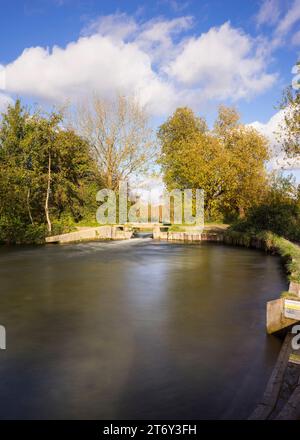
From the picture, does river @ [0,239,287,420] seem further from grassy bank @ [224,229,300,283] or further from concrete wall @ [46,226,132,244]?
concrete wall @ [46,226,132,244]

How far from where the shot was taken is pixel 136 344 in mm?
7035

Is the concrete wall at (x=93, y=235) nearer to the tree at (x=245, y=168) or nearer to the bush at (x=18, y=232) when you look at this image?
the bush at (x=18, y=232)

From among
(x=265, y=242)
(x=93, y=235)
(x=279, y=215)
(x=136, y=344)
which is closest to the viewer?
(x=136, y=344)

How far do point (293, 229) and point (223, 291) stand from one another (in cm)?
1188

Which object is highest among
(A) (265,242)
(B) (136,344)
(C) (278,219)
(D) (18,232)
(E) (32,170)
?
(E) (32,170)

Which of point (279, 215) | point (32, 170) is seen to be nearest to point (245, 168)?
point (279, 215)

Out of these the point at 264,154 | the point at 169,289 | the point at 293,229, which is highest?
the point at 264,154

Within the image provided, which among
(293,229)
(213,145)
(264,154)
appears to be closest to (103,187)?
(213,145)

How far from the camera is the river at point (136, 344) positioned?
4855mm

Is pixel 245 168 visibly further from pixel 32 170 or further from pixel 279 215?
pixel 32 170

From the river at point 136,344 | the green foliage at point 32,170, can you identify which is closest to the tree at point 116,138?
the green foliage at point 32,170

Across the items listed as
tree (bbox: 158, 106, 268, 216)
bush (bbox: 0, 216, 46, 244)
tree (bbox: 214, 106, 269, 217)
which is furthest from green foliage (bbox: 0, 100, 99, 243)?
tree (bbox: 214, 106, 269, 217)

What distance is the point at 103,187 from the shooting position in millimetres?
36125

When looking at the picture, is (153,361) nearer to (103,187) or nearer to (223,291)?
(223,291)
